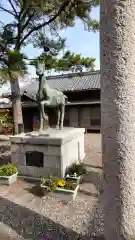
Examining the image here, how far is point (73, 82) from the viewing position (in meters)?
19.0

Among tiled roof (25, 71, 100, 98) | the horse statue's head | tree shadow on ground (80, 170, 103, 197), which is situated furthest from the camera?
tiled roof (25, 71, 100, 98)

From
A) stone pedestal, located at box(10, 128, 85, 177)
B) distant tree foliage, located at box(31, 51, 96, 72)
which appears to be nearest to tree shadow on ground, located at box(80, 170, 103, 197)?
stone pedestal, located at box(10, 128, 85, 177)

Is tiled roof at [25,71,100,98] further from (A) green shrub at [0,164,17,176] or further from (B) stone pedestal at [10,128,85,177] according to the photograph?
(A) green shrub at [0,164,17,176]

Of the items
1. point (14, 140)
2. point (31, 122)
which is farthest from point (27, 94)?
point (14, 140)

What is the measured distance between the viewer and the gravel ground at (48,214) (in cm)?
320

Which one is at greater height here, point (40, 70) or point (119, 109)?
point (40, 70)

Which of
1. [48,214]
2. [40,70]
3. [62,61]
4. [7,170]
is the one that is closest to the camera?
[48,214]

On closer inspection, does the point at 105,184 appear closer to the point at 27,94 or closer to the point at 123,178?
the point at 123,178

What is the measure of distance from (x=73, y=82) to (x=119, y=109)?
1776cm

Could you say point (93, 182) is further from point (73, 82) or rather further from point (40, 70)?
point (73, 82)

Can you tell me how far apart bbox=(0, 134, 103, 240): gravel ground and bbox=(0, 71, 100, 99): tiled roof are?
1211cm

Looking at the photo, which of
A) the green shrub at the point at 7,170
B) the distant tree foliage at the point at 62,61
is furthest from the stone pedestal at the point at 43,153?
the distant tree foliage at the point at 62,61

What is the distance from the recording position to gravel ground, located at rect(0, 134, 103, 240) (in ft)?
10.5

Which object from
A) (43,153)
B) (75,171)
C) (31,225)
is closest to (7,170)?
(43,153)
